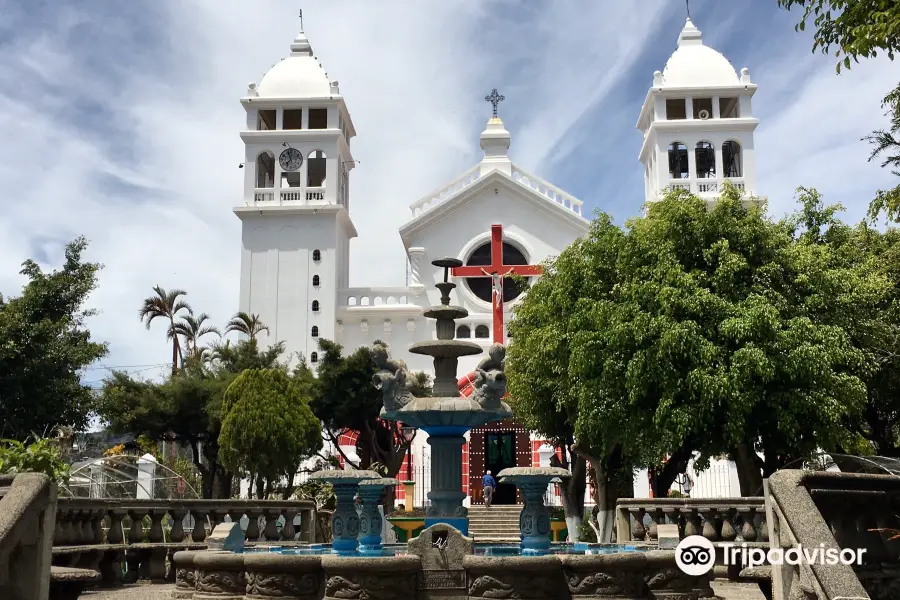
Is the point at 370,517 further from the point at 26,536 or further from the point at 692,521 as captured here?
the point at 26,536

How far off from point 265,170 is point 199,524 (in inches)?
1146

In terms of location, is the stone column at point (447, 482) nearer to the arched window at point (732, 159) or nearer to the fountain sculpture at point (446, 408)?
the fountain sculpture at point (446, 408)

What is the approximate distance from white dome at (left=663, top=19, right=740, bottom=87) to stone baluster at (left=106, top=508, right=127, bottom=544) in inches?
1268

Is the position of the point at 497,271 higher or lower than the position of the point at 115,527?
higher

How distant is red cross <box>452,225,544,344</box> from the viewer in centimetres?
3447

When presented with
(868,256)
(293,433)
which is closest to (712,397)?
(868,256)

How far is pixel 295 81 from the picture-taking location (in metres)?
38.7

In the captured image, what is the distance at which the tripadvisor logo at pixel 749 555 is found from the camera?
536 cm

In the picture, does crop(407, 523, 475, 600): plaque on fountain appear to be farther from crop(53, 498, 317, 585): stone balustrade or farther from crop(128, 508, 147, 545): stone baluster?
crop(128, 508, 147, 545): stone baluster

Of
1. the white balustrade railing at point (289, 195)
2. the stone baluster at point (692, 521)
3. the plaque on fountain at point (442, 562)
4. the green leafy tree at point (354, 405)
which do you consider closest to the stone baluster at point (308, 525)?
the stone baluster at point (692, 521)

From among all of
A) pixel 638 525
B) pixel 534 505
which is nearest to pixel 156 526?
pixel 534 505

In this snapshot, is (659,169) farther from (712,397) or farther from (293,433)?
(712,397)

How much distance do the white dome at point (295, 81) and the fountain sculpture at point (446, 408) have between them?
2864 centimetres

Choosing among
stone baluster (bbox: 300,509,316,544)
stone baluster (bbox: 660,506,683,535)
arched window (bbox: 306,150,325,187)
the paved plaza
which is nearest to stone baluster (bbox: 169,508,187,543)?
the paved plaza
